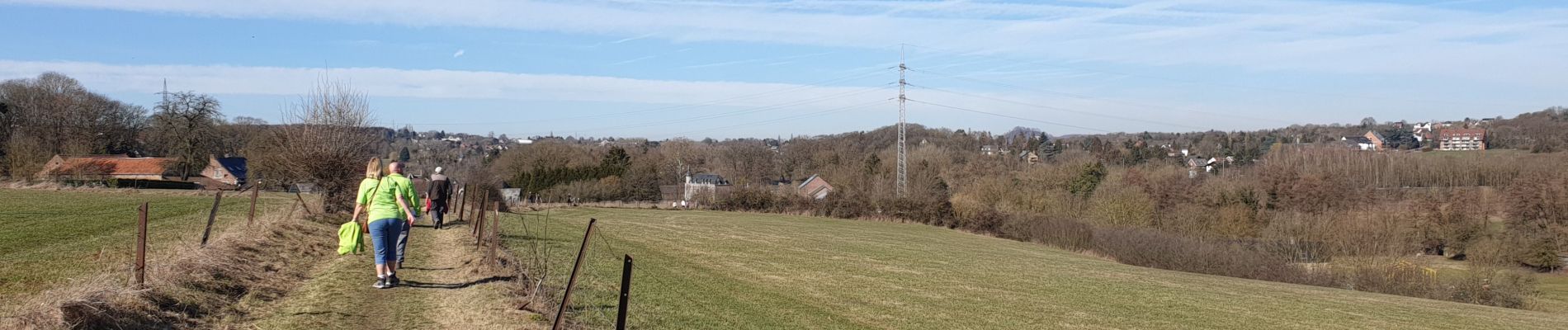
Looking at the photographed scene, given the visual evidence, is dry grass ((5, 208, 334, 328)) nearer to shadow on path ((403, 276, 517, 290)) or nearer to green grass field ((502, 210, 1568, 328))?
shadow on path ((403, 276, 517, 290))

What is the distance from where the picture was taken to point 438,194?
1858cm

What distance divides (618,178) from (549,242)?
58.2m

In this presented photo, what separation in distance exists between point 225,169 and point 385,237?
63.0 meters

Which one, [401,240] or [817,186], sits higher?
[817,186]

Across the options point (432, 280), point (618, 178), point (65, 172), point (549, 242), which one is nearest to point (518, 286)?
point (432, 280)

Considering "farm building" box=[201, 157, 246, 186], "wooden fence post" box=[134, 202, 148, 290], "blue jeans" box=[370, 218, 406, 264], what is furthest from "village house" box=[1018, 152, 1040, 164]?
"wooden fence post" box=[134, 202, 148, 290]

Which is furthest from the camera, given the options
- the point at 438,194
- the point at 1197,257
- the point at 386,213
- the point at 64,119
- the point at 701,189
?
the point at 701,189

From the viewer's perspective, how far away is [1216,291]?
24.9 meters

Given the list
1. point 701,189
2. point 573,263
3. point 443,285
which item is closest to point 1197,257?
point 573,263

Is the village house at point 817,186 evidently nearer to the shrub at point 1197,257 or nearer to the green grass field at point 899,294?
the shrub at point 1197,257

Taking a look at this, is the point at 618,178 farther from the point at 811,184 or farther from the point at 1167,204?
the point at 1167,204

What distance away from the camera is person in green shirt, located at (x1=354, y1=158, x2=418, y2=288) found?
34.4 feet

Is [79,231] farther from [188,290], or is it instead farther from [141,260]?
[188,290]

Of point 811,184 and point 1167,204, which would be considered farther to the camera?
point 811,184
